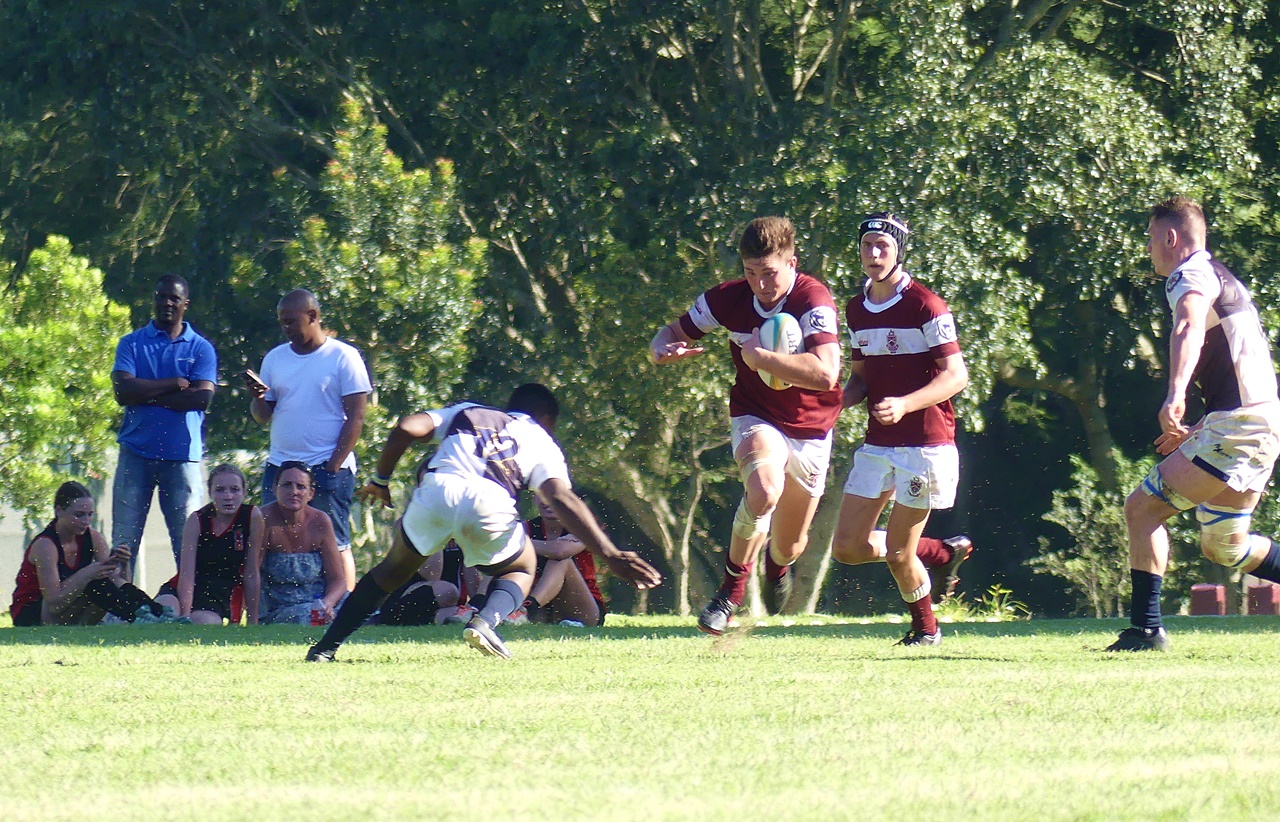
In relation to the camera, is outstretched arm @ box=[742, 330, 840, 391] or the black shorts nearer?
outstretched arm @ box=[742, 330, 840, 391]

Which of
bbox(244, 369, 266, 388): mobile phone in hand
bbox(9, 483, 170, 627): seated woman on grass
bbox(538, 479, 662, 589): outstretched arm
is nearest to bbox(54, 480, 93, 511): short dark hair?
bbox(9, 483, 170, 627): seated woman on grass

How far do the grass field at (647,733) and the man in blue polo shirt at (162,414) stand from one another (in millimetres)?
3233

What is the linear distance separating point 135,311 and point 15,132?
9.60 ft

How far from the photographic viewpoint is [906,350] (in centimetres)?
854

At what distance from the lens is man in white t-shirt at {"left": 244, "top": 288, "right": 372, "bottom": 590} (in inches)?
442

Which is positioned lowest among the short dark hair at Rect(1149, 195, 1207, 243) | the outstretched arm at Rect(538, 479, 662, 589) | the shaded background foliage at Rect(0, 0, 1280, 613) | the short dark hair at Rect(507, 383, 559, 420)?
the outstretched arm at Rect(538, 479, 662, 589)

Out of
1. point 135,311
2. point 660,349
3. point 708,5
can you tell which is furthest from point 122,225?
point 660,349

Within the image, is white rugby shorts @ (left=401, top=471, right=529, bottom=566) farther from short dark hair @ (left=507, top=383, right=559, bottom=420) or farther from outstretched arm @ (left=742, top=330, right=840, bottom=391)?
outstretched arm @ (left=742, top=330, right=840, bottom=391)

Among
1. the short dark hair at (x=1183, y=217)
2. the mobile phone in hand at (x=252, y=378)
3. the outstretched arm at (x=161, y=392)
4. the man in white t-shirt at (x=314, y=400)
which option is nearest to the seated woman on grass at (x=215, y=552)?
the man in white t-shirt at (x=314, y=400)

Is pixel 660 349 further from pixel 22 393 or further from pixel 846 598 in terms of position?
pixel 846 598

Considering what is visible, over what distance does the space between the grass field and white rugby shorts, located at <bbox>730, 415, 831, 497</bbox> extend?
2.72 feet

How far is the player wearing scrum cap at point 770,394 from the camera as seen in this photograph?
821 cm

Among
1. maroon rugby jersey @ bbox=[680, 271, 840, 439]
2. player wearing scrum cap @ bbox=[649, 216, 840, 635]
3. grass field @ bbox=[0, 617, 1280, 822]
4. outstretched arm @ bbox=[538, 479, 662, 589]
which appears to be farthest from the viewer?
maroon rugby jersey @ bbox=[680, 271, 840, 439]

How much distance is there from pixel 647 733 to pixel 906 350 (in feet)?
12.1
